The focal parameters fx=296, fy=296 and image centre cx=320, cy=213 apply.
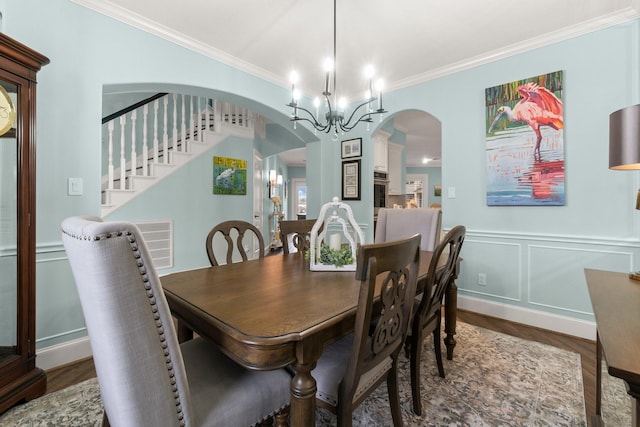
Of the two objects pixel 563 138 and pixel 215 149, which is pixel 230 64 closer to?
pixel 215 149

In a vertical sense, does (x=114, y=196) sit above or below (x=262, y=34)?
below

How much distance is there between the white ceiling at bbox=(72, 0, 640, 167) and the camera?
2.18 m

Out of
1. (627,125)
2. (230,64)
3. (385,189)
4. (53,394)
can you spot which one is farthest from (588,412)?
(230,64)

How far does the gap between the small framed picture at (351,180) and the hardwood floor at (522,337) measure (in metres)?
1.92

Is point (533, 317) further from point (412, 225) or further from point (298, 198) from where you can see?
point (298, 198)

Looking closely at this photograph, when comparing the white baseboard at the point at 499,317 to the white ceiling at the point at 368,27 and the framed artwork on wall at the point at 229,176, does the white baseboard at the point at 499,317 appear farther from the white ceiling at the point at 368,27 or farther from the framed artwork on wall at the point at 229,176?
the framed artwork on wall at the point at 229,176

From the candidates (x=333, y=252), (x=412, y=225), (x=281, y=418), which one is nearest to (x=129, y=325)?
(x=281, y=418)

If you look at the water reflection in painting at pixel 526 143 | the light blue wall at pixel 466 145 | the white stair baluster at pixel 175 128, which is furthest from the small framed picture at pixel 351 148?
the white stair baluster at pixel 175 128

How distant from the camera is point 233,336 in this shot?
0.88 m

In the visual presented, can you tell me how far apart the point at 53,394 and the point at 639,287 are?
2986 mm

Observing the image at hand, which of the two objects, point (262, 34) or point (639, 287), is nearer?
point (639, 287)

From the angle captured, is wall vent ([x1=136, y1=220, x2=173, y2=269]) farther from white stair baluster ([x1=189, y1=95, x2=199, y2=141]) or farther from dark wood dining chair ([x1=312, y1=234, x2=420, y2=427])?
dark wood dining chair ([x1=312, y1=234, x2=420, y2=427])

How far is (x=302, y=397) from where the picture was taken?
92 centimetres

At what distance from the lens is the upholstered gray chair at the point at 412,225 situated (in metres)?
2.35
